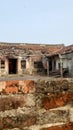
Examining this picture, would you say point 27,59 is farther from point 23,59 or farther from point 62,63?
point 62,63

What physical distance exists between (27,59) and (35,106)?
23.9m

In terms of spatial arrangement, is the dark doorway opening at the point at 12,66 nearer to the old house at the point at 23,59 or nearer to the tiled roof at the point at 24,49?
the old house at the point at 23,59

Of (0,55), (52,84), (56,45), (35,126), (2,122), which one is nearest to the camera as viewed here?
(2,122)

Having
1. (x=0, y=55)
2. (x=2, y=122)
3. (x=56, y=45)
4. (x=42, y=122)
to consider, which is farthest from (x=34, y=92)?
(x=56, y=45)

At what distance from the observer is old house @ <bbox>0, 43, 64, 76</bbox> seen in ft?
82.4

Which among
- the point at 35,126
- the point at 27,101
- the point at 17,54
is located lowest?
the point at 35,126

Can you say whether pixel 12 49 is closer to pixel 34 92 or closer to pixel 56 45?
pixel 56 45

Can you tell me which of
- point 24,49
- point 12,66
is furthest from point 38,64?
point 12,66

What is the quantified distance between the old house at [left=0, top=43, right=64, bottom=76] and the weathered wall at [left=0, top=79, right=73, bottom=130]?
23.0 m

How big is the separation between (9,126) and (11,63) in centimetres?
2503

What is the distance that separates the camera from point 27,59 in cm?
2558

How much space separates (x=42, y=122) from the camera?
5.33 ft

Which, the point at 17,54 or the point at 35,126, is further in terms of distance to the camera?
the point at 17,54

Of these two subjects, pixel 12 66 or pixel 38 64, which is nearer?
pixel 38 64
